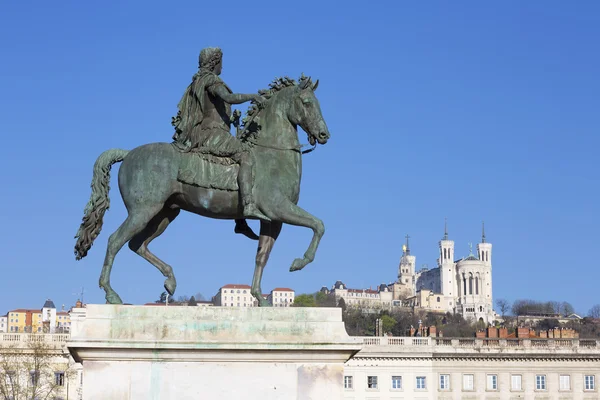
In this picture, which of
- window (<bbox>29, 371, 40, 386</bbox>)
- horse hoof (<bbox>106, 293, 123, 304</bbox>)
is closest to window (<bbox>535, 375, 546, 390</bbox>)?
window (<bbox>29, 371, 40, 386</bbox>)

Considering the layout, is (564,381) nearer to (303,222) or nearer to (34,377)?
(34,377)

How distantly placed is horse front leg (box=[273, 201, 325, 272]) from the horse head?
904 mm

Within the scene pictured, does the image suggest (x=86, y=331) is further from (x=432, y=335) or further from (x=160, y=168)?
(x=432, y=335)

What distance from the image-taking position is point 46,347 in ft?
217

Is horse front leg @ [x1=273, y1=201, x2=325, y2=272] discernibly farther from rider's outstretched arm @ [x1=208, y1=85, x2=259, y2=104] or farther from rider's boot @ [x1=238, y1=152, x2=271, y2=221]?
rider's outstretched arm @ [x1=208, y1=85, x2=259, y2=104]

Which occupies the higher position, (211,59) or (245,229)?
(211,59)

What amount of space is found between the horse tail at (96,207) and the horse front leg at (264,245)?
1821 millimetres

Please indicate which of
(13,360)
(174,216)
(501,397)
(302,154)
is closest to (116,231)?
(174,216)

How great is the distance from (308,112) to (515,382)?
64.7 metres

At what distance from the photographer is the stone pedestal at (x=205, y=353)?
1255 centimetres

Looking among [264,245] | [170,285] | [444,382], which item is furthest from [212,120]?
[444,382]

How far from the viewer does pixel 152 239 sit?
1380cm

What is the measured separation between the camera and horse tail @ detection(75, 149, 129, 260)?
44.5 feet

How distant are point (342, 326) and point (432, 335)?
6763cm
